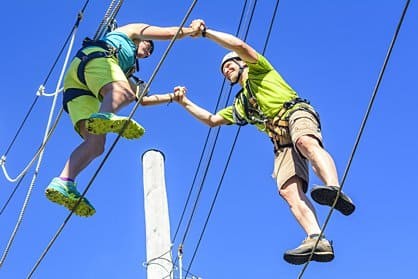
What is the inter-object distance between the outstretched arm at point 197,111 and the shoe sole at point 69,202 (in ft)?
4.14

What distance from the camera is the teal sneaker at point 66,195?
4473 mm

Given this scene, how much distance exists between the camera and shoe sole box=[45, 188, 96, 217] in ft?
14.7

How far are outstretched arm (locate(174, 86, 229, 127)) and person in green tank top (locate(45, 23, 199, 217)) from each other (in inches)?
18.4

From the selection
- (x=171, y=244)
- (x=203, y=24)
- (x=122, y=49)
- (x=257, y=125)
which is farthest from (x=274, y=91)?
(x=171, y=244)

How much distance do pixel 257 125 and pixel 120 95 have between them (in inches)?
33.3

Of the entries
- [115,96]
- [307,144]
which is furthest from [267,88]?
[115,96]

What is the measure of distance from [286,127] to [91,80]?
113cm

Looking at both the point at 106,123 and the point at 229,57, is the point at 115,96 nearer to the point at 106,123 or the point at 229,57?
the point at 106,123

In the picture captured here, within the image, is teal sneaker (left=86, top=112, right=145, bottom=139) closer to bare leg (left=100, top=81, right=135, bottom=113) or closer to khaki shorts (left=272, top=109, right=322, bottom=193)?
bare leg (left=100, top=81, right=135, bottom=113)

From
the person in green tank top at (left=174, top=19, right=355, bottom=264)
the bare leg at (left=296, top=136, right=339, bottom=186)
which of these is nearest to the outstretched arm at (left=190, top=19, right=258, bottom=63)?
the person in green tank top at (left=174, top=19, right=355, bottom=264)

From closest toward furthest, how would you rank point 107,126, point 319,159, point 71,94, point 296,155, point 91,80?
point 319,159, point 107,126, point 296,155, point 91,80, point 71,94

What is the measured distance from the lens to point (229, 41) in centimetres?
489

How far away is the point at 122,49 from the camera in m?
5.09

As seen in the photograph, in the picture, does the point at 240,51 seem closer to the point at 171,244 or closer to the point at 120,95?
the point at 120,95
